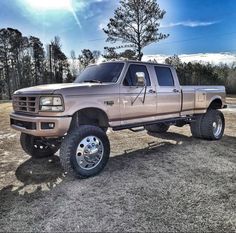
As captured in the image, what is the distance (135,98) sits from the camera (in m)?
5.82

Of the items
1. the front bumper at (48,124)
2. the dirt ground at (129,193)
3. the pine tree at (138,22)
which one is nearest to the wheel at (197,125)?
the dirt ground at (129,193)

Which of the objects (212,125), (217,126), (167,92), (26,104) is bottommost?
(217,126)

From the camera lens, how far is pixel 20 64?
1863 inches

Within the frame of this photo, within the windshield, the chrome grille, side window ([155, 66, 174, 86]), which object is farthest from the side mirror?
the chrome grille

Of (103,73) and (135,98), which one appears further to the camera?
(103,73)

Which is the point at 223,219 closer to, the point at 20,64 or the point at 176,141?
the point at 176,141

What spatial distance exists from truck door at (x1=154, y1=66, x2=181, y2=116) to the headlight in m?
2.64

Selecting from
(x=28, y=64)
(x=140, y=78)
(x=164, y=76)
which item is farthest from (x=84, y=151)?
(x=28, y=64)

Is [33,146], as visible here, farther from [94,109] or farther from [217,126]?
[217,126]

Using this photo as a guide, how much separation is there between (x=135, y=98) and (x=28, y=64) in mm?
46034

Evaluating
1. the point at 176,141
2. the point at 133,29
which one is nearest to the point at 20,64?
the point at 133,29

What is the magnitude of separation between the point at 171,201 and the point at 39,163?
314 centimetres

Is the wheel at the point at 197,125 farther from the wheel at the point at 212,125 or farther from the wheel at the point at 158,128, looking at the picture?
the wheel at the point at 158,128

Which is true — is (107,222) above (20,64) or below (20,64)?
below
